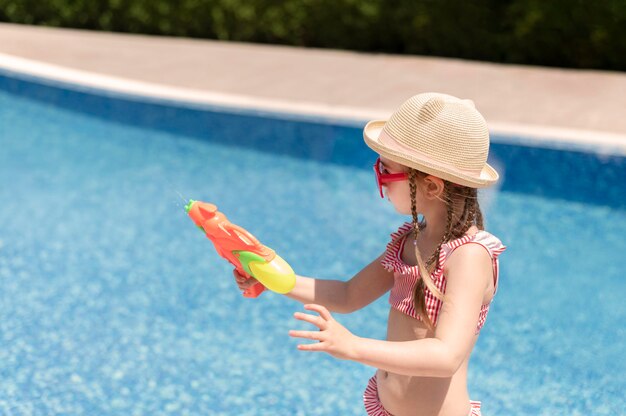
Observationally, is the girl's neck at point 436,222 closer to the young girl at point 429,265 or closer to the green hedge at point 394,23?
the young girl at point 429,265

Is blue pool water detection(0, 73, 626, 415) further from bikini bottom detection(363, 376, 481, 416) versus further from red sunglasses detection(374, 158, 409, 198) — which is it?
bikini bottom detection(363, 376, 481, 416)

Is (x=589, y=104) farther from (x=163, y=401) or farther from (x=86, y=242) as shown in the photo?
(x=163, y=401)

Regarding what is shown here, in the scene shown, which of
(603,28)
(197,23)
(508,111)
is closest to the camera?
(508,111)

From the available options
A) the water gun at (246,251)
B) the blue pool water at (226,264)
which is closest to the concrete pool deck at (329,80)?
the blue pool water at (226,264)

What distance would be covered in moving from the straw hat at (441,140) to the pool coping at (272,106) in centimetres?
457

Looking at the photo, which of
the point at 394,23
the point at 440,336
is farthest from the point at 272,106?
the point at 440,336

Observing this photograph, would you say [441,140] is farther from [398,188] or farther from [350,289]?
[350,289]

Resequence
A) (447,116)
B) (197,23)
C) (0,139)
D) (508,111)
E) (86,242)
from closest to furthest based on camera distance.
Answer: (447,116), (86,242), (508,111), (0,139), (197,23)

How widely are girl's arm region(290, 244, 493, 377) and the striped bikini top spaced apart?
0.03m

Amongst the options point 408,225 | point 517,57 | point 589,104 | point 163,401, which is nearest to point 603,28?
point 517,57

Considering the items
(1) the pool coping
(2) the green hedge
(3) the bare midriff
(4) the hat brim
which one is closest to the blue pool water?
(1) the pool coping

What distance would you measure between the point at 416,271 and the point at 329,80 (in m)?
6.55

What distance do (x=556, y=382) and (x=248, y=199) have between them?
2.80 metres

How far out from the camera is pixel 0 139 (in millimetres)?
7988
